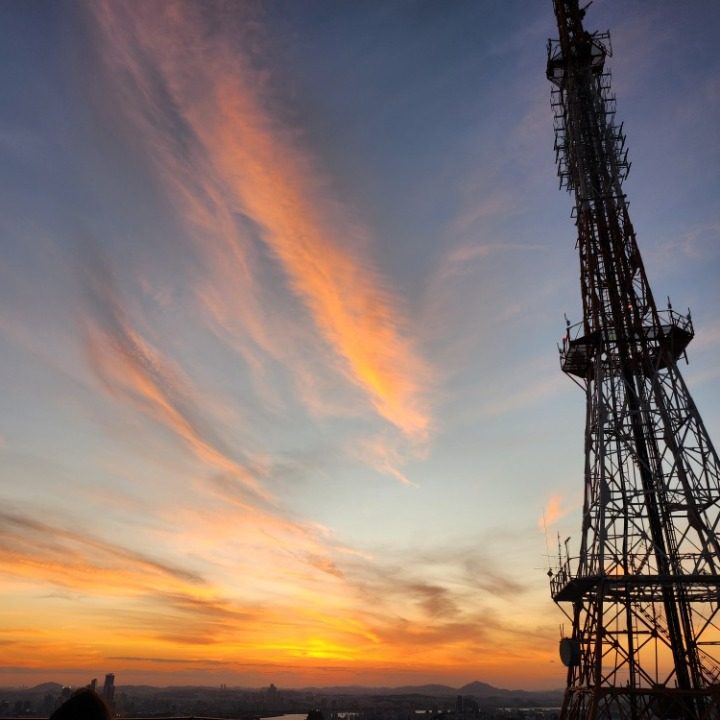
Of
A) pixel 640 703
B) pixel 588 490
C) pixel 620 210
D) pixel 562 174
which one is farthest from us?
pixel 562 174

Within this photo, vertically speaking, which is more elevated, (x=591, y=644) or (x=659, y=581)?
(x=659, y=581)

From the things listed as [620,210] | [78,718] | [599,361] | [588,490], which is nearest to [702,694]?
[588,490]

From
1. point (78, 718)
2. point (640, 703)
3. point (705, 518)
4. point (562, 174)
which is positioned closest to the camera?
point (78, 718)

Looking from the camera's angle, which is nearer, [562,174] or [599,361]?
[599,361]

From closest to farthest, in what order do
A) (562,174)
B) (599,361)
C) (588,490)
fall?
(588,490)
(599,361)
(562,174)

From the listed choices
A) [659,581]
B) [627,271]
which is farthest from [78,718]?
[627,271]

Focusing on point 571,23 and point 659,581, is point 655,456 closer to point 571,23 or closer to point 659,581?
point 659,581

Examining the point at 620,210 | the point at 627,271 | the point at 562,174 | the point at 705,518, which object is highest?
the point at 562,174

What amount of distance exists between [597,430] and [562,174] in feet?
57.7

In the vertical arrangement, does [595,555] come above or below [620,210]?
below

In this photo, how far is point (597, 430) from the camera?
1292 inches

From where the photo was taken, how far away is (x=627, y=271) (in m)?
35.8

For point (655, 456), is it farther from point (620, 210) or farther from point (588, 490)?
point (620, 210)

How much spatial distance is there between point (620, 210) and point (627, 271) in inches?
166
